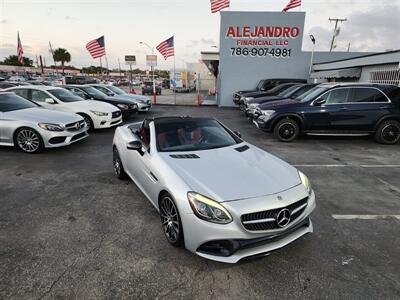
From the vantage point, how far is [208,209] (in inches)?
98.7

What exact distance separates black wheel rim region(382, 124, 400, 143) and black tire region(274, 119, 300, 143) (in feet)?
8.98

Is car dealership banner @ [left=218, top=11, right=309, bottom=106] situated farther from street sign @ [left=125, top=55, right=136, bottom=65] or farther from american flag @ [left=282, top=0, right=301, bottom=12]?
street sign @ [left=125, top=55, right=136, bottom=65]

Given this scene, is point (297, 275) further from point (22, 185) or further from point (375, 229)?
point (22, 185)

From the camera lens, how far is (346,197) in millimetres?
4387

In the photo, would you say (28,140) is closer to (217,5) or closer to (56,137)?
(56,137)

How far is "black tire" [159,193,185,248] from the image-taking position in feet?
9.12

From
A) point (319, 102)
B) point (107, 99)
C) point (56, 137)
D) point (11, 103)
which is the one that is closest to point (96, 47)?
point (107, 99)

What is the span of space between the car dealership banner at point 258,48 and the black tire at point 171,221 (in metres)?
17.0

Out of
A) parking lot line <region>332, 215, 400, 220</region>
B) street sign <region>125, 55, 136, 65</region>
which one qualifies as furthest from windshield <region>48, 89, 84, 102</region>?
street sign <region>125, 55, 136, 65</region>

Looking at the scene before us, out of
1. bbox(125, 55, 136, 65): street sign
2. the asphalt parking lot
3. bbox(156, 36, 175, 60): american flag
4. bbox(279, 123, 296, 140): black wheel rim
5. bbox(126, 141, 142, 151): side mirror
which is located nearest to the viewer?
the asphalt parking lot

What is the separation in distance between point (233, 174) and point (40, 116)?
6.01 meters

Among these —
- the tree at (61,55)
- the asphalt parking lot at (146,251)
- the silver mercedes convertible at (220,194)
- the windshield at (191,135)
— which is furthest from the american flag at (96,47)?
the tree at (61,55)

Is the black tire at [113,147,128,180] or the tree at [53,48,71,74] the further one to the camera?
the tree at [53,48,71,74]

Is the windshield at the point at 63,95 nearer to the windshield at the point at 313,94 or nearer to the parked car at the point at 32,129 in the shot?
the parked car at the point at 32,129
